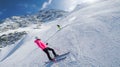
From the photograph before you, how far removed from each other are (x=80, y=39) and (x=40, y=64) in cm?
469

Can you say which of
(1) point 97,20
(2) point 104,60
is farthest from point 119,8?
(2) point 104,60

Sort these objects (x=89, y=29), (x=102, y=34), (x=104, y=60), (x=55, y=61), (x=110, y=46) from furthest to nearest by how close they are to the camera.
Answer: (x=89, y=29) → (x=102, y=34) → (x=55, y=61) → (x=110, y=46) → (x=104, y=60)

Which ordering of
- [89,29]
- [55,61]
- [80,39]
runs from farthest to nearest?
1. [89,29]
2. [80,39]
3. [55,61]

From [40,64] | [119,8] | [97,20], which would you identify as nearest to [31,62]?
[40,64]

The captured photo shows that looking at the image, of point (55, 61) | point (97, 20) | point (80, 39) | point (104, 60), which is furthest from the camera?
point (97, 20)

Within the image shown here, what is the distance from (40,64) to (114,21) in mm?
8677

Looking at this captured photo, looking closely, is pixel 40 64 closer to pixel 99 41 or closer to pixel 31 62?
pixel 31 62

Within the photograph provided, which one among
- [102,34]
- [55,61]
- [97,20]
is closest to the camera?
[55,61]

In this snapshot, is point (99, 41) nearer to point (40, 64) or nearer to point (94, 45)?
point (94, 45)

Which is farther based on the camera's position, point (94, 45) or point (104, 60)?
point (94, 45)

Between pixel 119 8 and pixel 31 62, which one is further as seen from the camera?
pixel 119 8

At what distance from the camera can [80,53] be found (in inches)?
695

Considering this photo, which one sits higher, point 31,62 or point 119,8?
point 119,8

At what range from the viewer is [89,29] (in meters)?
22.9
